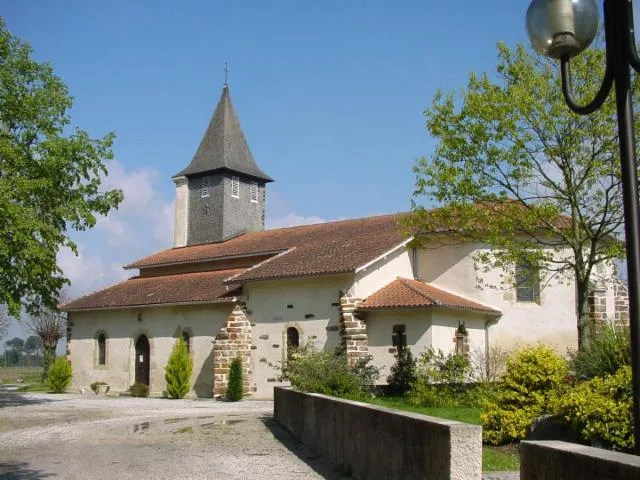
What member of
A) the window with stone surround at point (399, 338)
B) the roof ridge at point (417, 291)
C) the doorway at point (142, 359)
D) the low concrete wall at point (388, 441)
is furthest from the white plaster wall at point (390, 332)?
the doorway at point (142, 359)

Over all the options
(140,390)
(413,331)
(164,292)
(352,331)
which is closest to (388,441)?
(413,331)

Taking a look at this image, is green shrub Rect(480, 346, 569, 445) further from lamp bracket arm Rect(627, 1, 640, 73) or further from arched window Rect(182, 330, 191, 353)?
arched window Rect(182, 330, 191, 353)

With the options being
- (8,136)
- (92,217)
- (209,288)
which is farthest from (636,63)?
(209,288)

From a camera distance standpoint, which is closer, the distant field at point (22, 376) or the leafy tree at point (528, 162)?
the leafy tree at point (528, 162)

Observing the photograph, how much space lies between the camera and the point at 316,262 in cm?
2531

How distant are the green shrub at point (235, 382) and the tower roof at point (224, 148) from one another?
13.1 metres

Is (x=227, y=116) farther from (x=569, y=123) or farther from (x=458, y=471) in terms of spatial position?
(x=458, y=471)

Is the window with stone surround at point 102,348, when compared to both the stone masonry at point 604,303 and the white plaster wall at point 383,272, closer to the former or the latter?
the white plaster wall at point 383,272

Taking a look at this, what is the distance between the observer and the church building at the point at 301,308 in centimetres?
2345

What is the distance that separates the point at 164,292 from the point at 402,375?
12.7 metres

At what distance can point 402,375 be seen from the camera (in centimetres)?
2177

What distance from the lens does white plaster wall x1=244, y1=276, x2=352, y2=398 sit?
2434 centimetres

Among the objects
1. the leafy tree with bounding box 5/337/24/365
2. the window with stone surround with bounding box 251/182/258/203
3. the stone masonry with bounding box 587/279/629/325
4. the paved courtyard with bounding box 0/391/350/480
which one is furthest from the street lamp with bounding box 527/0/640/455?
the leafy tree with bounding box 5/337/24/365

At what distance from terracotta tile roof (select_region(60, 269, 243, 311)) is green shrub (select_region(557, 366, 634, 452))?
19.6 meters
